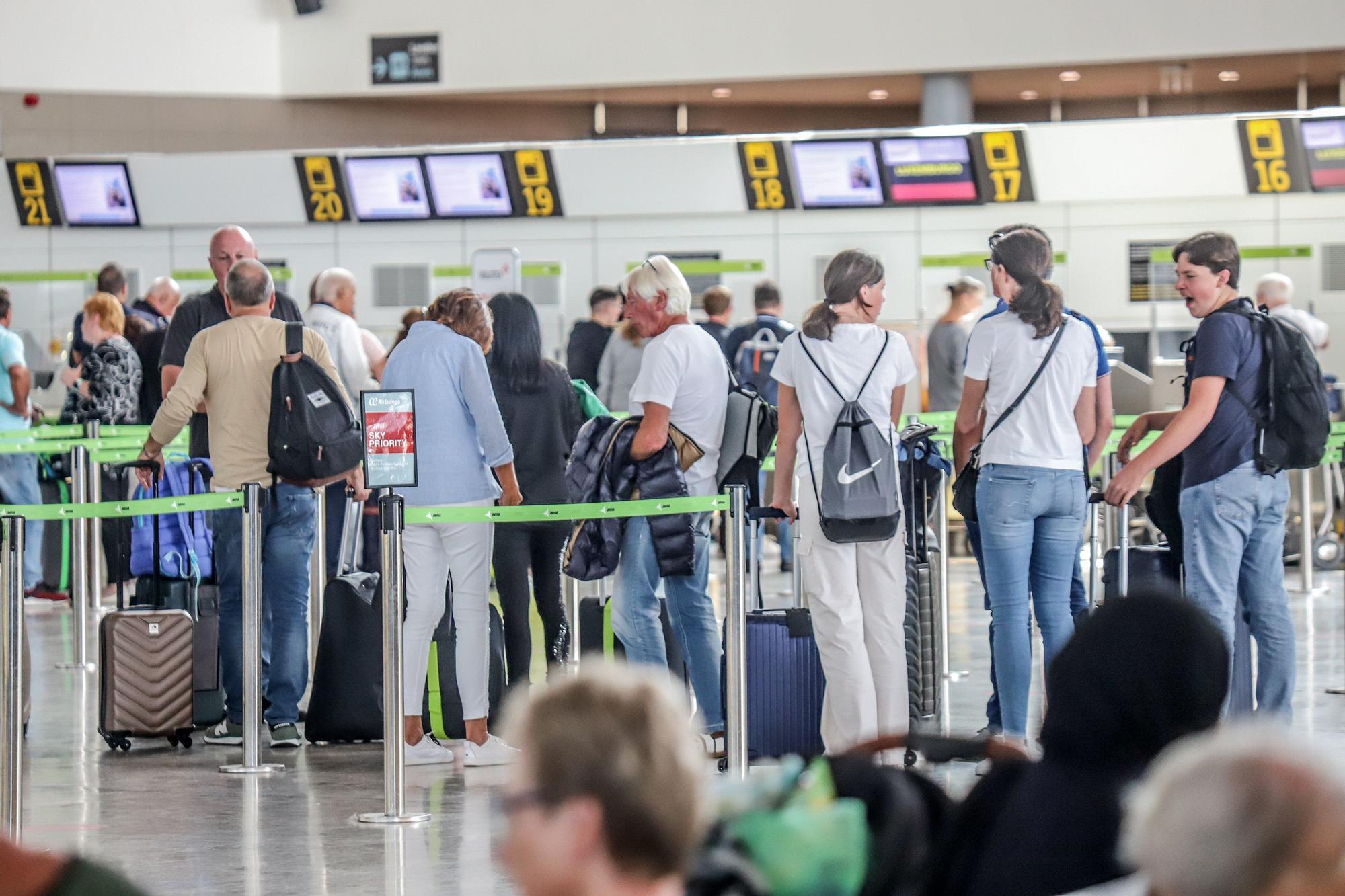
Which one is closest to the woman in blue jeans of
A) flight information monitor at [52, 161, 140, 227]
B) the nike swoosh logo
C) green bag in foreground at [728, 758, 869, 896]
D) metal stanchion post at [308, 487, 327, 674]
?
the nike swoosh logo

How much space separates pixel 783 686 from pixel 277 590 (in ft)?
6.38

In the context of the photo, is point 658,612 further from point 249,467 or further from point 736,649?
point 249,467

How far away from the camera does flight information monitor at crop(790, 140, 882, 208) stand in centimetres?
1390

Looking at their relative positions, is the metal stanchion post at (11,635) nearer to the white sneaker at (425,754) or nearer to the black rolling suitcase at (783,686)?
the white sneaker at (425,754)

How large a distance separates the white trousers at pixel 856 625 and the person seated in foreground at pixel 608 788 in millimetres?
3968

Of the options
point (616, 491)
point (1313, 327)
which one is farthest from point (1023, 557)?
point (1313, 327)

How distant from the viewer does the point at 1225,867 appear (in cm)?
147

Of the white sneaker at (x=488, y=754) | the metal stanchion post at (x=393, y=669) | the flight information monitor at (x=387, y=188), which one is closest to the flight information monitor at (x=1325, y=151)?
the flight information monitor at (x=387, y=188)

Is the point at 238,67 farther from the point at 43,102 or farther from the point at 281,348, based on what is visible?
the point at 281,348

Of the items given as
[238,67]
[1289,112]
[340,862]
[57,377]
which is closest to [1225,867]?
[340,862]

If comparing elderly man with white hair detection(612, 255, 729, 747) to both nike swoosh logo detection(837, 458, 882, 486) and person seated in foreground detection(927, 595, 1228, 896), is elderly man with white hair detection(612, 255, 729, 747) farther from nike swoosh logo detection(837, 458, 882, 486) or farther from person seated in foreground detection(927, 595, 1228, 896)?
person seated in foreground detection(927, 595, 1228, 896)

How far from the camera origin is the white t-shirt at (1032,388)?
5.77m

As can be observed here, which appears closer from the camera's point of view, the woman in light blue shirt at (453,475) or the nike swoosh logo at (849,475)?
the nike swoosh logo at (849,475)

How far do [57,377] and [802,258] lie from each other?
616 centimetres
